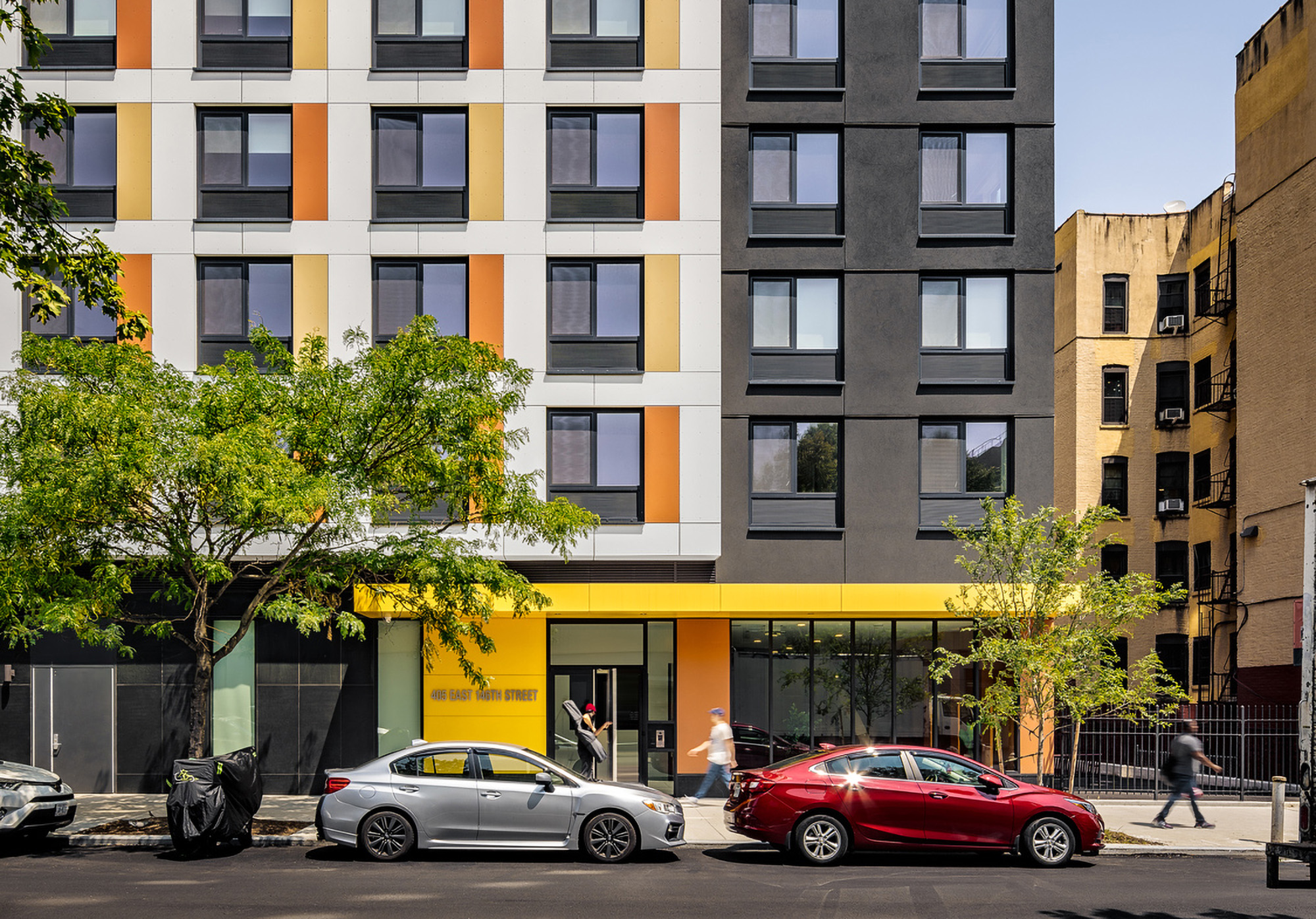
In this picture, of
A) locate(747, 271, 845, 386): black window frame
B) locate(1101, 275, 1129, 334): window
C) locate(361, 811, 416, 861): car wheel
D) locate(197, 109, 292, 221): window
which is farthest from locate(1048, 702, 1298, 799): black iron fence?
locate(1101, 275, 1129, 334): window

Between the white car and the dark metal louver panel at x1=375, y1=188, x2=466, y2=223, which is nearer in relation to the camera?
the white car

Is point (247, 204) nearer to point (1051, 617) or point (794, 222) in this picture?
point (794, 222)

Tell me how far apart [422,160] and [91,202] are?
20.6 feet

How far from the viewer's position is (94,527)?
1609 cm

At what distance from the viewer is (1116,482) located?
128ft

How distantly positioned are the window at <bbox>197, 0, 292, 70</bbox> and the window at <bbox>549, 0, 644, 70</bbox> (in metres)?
5.12

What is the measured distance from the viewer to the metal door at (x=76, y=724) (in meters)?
21.0

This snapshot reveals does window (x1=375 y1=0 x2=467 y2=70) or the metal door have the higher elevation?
window (x1=375 y1=0 x2=467 y2=70)

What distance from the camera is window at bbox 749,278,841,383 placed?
72.2 ft

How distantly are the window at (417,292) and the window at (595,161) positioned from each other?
2475 millimetres

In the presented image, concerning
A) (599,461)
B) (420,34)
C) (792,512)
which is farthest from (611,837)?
(420,34)

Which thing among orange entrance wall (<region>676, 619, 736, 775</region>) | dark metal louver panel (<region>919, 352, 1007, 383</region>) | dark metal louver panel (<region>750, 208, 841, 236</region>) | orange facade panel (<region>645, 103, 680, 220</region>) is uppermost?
orange facade panel (<region>645, 103, 680, 220</region>)

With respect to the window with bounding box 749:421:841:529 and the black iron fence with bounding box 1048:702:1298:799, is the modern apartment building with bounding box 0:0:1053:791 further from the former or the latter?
the black iron fence with bounding box 1048:702:1298:799

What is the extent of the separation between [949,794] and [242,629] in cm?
1026
